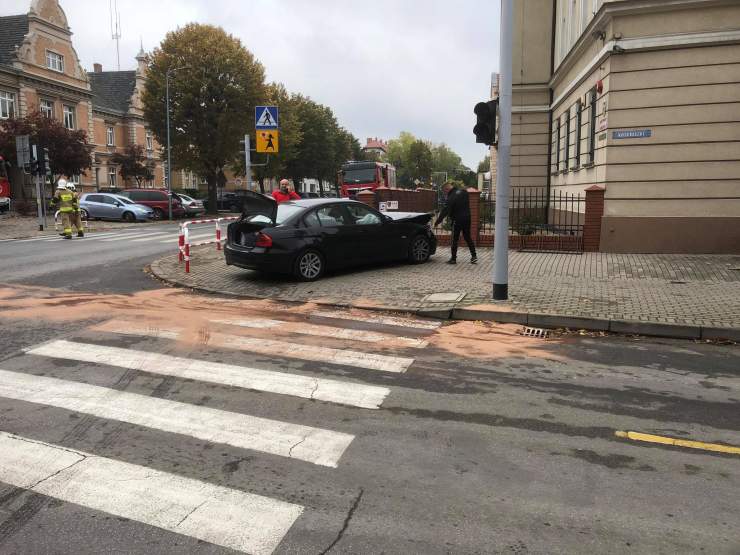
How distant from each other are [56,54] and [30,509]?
51.0 m

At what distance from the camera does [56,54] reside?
4544cm

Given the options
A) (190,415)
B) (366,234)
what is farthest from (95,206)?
(190,415)

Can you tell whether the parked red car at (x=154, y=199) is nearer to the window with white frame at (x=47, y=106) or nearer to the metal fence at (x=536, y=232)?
the window with white frame at (x=47, y=106)

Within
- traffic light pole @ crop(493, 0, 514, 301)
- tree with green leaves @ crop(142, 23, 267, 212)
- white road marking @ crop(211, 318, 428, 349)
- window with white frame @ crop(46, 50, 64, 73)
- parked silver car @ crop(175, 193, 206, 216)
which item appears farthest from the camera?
window with white frame @ crop(46, 50, 64, 73)

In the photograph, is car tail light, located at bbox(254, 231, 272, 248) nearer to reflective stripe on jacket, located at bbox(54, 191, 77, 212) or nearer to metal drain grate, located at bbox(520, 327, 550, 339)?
metal drain grate, located at bbox(520, 327, 550, 339)

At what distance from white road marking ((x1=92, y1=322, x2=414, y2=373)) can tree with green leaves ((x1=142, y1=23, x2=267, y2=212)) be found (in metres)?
33.7

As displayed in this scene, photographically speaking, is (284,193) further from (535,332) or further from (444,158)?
(444,158)

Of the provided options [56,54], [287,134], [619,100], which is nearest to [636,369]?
[619,100]

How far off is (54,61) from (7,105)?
6577 millimetres

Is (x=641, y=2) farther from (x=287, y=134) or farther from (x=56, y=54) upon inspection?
(x=56, y=54)

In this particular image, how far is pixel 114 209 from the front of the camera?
102ft

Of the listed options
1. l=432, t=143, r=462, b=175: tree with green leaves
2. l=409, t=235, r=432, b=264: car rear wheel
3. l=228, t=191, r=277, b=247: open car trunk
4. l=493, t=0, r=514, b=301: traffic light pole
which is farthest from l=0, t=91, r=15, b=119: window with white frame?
l=432, t=143, r=462, b=175: tree with green leaves

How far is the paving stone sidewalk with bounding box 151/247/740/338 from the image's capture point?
8227mm

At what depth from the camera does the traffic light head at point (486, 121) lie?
8.75 metres
